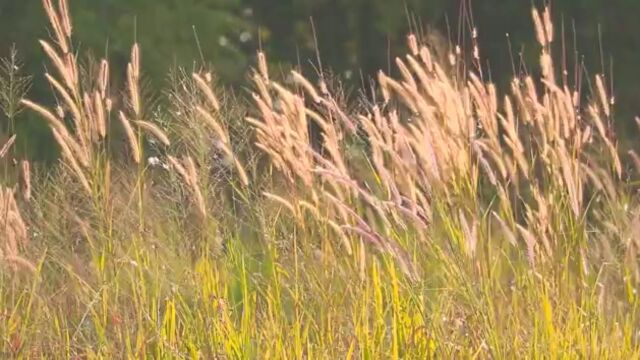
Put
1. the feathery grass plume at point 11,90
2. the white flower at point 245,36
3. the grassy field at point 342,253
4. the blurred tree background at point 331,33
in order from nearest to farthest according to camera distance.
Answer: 1. the grassy field at point 342,253
2. the feathery grass plume at point 11,90
3. the blurred tree background at point 331,33
4. the white flower at point 245,36

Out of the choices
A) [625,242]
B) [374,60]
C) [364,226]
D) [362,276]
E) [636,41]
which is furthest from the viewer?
[374,60]

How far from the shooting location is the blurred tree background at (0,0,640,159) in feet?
31.1

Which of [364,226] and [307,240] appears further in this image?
[307,240]

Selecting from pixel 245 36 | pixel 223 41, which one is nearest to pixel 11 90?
pixel 223 41

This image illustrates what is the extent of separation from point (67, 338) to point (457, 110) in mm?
1192

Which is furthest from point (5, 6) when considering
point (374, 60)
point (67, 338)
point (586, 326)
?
point (586, 326)

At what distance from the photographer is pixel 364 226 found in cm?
346

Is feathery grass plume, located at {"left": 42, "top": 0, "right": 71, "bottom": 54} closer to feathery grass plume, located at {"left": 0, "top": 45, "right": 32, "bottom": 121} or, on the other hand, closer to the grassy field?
the grassy field

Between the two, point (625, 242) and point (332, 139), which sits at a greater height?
point (332, 139)

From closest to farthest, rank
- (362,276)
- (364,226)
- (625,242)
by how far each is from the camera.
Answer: (364,226) → (362,276) → (625,242)

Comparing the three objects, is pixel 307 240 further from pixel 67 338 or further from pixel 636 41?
pixel 636 41

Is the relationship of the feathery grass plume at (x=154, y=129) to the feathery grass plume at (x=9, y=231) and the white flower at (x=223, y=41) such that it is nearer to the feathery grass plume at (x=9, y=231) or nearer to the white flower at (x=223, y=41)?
the feathery grass plume at (x=9, y=231)

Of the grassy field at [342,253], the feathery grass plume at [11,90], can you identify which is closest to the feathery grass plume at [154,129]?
the grassy field at [342,253]

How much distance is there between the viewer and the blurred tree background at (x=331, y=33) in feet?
31.1
